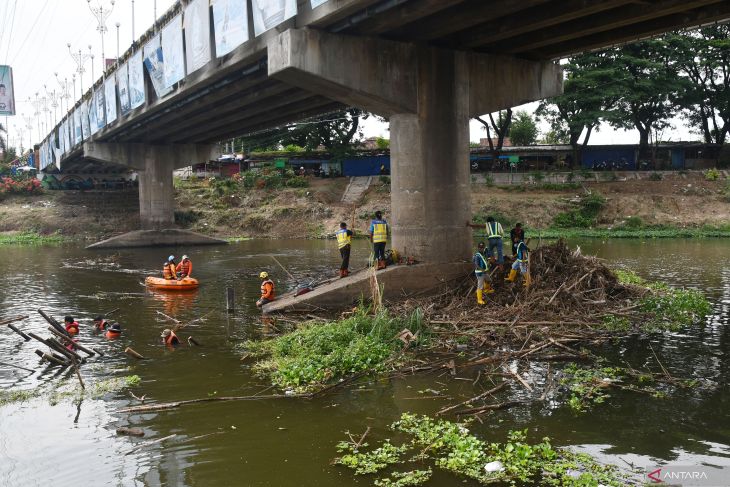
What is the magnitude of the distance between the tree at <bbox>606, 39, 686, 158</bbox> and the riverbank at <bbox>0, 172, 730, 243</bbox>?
21.6 ft

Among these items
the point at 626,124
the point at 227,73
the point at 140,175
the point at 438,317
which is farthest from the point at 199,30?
the point at 626,124

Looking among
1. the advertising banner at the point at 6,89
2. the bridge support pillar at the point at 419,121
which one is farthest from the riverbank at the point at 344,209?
the bridge support pillar at the point at 419,121

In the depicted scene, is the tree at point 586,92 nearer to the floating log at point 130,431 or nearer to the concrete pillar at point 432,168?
the concrete pillar at point 432,168

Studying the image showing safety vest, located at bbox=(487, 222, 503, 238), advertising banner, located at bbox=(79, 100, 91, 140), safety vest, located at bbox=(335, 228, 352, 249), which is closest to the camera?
safety vest, located at bbox=(487, 222, 503, 238)

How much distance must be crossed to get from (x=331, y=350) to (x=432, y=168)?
8.06 m

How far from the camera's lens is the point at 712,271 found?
85.2 ft

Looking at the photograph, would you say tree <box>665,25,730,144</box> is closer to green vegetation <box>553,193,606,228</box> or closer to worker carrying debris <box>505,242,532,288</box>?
green vegetation <box>553,193,606,228</box>

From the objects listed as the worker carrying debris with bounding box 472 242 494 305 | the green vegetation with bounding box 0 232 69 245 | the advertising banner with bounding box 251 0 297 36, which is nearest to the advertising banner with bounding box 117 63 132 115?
the advertising banner with bounding box 251 0 297 36

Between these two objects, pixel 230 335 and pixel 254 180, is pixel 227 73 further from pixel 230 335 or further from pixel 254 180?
pixel 254 180

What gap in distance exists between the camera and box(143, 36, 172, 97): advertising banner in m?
29.0

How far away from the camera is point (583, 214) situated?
4941 cm

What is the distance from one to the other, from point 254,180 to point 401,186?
4226 cm

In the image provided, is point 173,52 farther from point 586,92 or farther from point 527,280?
point 586,92

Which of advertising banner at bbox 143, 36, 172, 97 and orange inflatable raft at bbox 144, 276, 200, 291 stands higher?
advertising banner at bbox 143, 36, 172, 97
